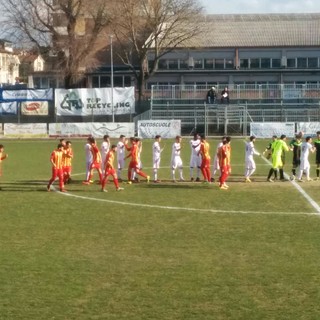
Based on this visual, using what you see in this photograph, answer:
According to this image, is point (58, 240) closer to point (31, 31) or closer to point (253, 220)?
point (253, 220)

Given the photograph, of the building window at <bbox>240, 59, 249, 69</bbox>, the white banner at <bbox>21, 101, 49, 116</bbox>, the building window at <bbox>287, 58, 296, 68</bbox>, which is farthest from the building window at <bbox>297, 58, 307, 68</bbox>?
the white banner at <bbox>21, 101, 49, 116</bbox>

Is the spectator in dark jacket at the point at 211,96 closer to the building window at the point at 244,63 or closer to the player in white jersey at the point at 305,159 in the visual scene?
the building window at the point at 244,63

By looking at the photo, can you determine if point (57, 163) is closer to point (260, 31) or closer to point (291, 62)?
point (291, 62)

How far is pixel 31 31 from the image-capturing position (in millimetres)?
70188

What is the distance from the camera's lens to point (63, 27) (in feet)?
239

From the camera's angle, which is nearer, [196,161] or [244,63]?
[196,161]

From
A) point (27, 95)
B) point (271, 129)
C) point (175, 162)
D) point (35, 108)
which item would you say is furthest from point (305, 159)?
point (35, 108)

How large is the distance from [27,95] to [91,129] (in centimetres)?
711

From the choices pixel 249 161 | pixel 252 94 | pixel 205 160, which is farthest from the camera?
pixel 252 94

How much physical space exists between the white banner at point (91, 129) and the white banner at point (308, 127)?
12.6 metres

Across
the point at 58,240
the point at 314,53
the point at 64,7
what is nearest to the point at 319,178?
the point at 58,240

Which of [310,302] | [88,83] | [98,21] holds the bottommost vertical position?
[310,302]

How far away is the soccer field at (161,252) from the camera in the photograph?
11.4 m

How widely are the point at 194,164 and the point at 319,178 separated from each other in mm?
4802
